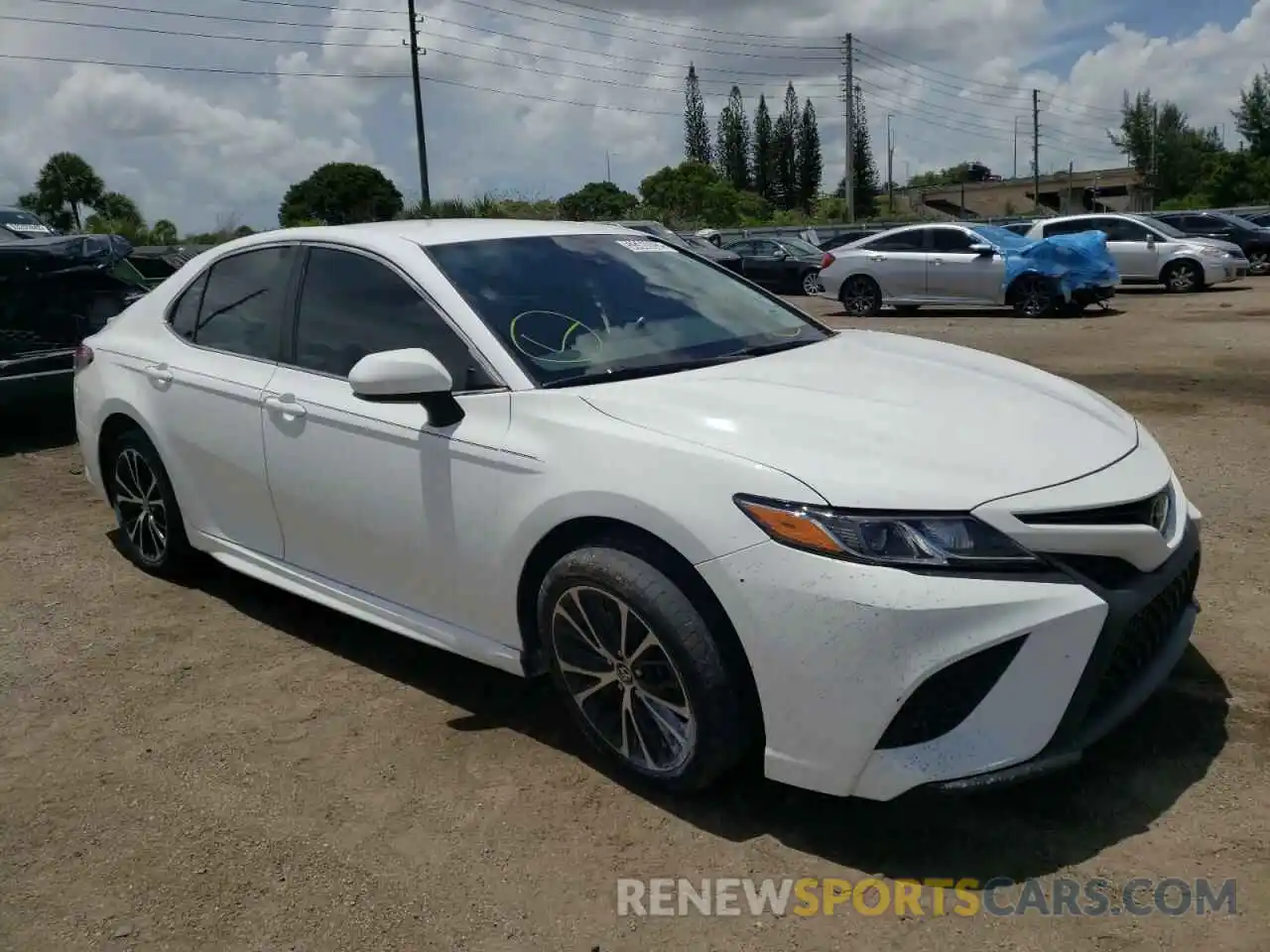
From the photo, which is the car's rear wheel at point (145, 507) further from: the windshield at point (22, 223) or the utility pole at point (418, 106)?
the utility pole at point (418, 106)

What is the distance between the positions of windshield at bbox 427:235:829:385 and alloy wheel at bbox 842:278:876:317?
15061 millimetres

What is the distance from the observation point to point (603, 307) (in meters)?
3.83

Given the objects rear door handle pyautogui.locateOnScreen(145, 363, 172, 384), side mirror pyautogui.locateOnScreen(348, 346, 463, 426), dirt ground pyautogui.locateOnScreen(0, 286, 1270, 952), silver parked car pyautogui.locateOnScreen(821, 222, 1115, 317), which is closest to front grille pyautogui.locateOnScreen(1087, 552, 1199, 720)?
dirt ground pyautogui.locateOnScreen(0, 286, 1270, 952)

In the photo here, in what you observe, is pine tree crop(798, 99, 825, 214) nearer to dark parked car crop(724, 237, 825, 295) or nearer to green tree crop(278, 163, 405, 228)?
green tree crop(278, 163, 405, 228)

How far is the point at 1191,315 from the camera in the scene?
16438mm

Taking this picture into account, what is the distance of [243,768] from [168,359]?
192 centimetres

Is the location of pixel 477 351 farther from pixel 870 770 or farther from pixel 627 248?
pixel 870 770

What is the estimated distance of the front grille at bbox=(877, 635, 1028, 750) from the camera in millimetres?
2656

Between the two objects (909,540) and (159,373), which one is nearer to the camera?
(909,540)

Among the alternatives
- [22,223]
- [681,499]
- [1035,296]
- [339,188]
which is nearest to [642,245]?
[681,499]

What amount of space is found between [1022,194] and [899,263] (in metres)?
87.8

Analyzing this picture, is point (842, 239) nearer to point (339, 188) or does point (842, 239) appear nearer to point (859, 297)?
point (859, 297)

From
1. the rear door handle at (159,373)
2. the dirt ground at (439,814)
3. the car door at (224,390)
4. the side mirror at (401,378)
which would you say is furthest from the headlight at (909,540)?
the rear door handle at (159,373)

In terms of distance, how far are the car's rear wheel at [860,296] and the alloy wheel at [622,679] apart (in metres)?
16.4
